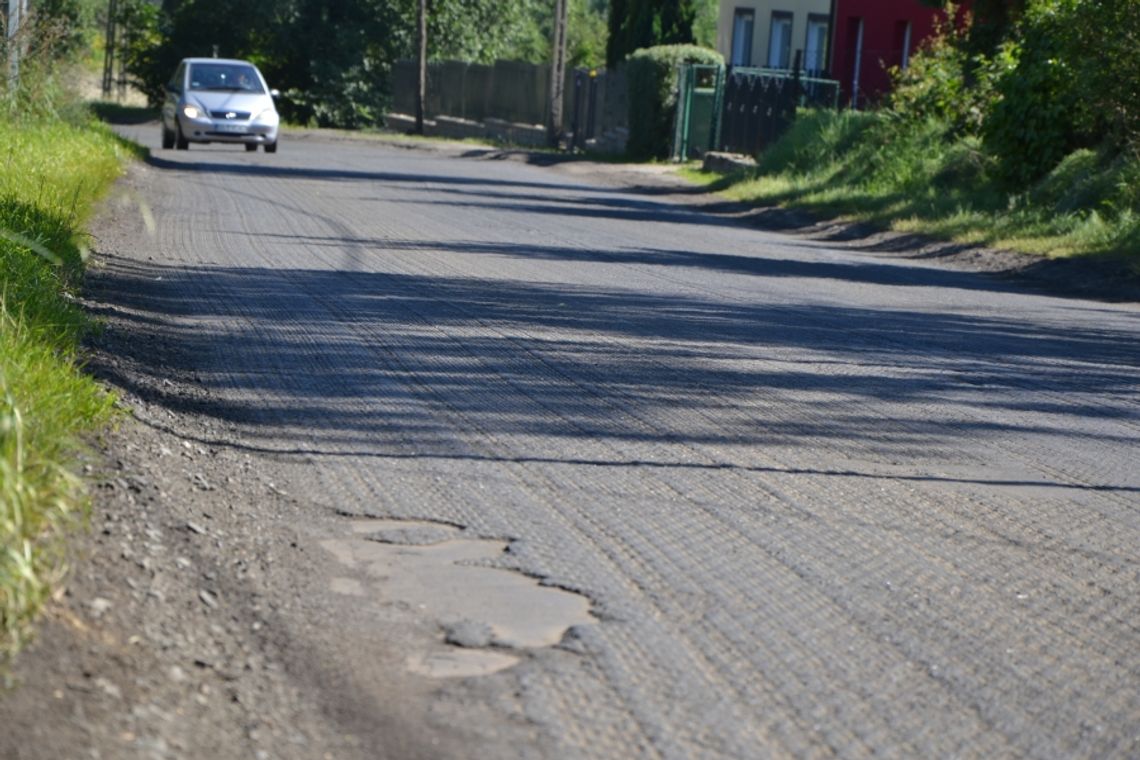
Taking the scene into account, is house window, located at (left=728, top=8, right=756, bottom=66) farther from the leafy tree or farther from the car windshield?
the car windshield

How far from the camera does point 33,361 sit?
235 inches

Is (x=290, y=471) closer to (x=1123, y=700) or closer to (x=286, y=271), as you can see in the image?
(x=1123, y=700)

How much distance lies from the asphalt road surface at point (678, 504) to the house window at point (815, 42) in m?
31.6

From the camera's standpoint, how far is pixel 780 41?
147 feet

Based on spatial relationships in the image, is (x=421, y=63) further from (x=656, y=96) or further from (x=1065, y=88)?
(x=1065, y=88)

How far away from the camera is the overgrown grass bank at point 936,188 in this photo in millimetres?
18047

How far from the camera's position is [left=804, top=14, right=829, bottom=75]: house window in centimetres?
4316

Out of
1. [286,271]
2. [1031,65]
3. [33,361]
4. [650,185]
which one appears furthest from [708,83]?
[33,361]

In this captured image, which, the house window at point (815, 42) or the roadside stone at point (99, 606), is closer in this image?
the roadside stone at point (99, 606)

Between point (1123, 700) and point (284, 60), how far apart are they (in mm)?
47035

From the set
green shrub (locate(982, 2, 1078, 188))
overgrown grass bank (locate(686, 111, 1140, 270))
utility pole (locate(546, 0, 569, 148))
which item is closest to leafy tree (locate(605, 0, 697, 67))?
utility pole (locate(546, 0, 569, 148))

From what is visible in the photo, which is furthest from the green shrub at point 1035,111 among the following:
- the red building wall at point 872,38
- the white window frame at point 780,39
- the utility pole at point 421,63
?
the utility pole at point 421,63

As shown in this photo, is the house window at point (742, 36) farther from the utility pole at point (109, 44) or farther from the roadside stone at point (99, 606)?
the roadside stone at point (99, 606)

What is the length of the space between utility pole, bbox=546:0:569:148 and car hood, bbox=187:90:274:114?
13.2 metres
